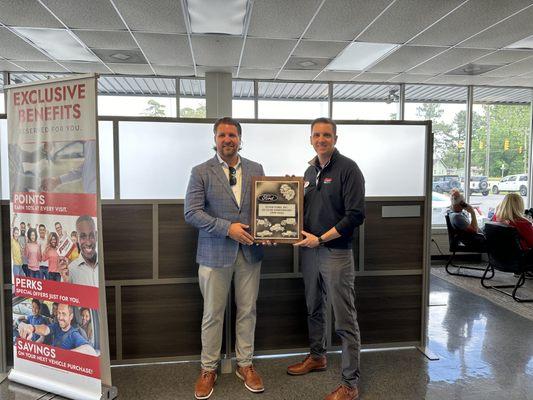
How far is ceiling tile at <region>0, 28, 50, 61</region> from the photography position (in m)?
4.14

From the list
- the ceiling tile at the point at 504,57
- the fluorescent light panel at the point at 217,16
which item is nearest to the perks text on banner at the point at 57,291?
the fluorescent light panel at the point at 217,16

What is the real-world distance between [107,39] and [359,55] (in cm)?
306

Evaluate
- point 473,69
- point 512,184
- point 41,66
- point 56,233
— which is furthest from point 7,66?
point 512,184

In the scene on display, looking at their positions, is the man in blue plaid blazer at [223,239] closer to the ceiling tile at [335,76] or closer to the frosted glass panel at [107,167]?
the frosted glass panel at [107,167]

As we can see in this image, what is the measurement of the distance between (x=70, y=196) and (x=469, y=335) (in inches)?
129

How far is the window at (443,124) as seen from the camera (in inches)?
252

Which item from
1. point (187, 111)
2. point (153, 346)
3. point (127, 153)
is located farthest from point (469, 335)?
point (187, 111)

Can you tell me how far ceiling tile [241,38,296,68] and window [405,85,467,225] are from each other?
265 cm

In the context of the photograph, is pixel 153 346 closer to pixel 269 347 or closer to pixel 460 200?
pixel 269 347

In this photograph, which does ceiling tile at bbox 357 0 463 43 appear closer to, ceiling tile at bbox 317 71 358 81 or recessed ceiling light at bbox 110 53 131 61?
ceiling tile at bbox 317 71 358 81

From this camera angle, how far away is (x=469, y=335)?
319 centimetres

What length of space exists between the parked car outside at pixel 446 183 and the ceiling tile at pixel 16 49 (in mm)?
6256

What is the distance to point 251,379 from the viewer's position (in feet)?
7.59

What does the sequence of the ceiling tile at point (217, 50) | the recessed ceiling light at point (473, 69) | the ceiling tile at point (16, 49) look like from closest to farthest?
the ceiling tile at point (16, 49) < the ceiling tile at point (217, 50) < the recessed ceiling light at point (473, 69)
